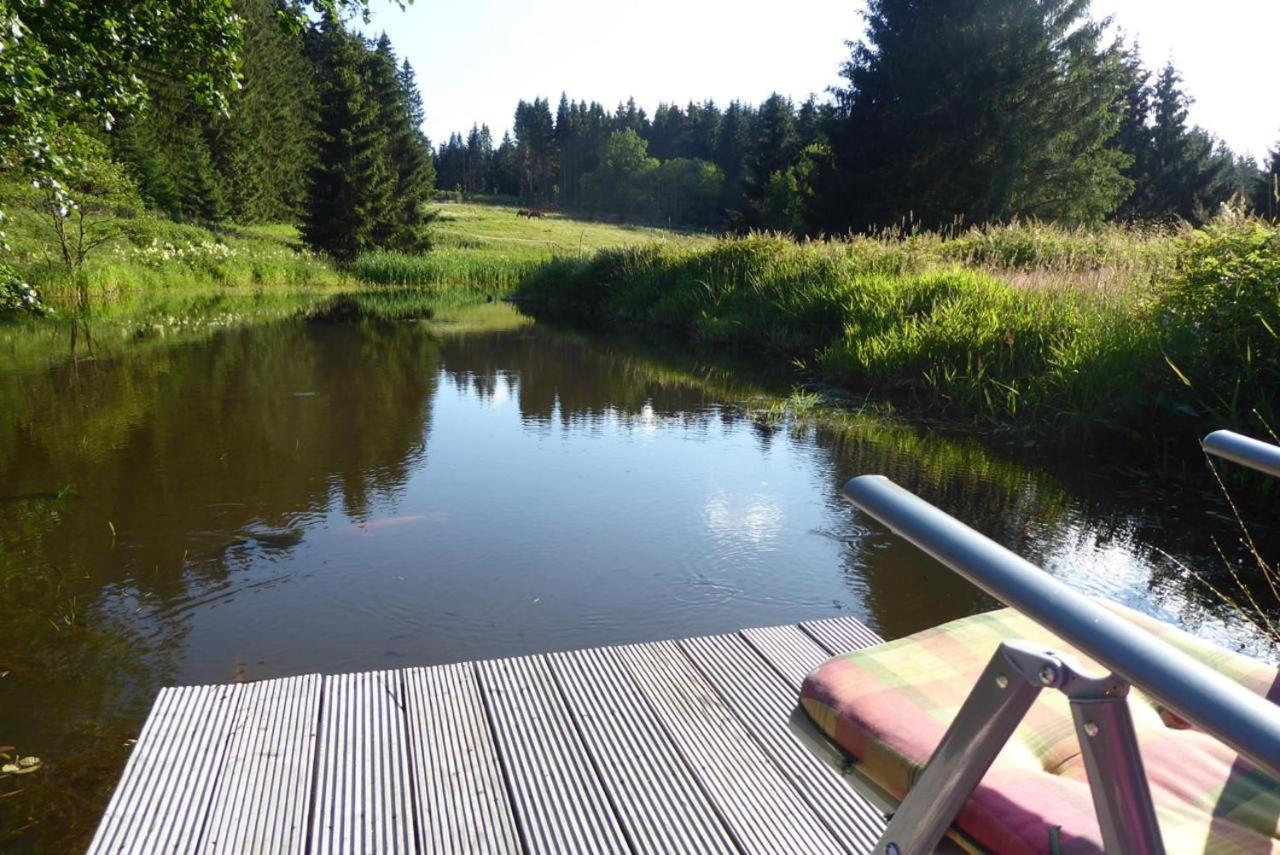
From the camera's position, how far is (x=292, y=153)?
39312mm

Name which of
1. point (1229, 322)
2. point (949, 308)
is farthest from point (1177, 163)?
point (1229, 322)

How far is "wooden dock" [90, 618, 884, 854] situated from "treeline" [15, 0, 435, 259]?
24459 millimetres

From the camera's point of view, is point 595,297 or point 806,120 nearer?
point 595,297

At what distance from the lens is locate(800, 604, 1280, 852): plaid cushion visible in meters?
1.05

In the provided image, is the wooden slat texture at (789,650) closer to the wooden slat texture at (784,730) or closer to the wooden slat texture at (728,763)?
the wooden slat texture at (784,730)

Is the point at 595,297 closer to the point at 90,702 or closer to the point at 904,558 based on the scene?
the point at 904,558

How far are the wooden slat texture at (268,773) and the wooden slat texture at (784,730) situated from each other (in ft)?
3.78

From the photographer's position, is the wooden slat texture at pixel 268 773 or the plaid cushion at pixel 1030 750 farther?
the wooden slat texture at pixel 268 773

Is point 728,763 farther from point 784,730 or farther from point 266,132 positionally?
point 266,132

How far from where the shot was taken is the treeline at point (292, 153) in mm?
28562

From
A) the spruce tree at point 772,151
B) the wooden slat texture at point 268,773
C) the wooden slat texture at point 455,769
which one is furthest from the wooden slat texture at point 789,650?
the spruce tree at point 772,151

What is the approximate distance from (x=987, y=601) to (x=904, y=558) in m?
0.54

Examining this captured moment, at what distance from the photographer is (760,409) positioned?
309 inches

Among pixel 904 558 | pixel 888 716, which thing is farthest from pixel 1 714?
pixel 904 558
